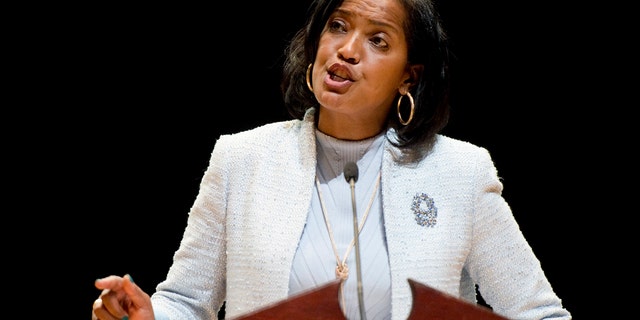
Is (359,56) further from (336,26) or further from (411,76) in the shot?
(411,76)

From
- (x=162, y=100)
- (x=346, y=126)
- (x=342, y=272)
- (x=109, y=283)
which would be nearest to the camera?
(x=109, y=283)

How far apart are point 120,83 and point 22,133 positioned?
1.04 ft

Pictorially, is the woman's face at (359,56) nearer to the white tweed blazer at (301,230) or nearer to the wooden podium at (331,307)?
the white tweed blazer at (301,230)

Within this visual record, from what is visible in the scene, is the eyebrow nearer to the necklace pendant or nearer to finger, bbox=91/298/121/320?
the necklace pendant

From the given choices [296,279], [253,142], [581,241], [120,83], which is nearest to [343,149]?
[253,142]

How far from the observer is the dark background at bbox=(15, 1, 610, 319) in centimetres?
281

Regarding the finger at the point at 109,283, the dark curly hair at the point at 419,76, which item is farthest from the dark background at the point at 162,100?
the finger at the point at 109,283

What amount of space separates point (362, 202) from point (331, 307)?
0.67 metres

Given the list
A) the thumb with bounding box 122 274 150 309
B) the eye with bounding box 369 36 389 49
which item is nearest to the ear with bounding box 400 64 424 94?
the eye with bounding box 369 36 389 49

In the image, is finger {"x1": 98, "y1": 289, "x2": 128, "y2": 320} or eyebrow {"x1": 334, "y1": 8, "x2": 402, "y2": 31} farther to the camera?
eyebrow {"x1": 334, "y1": 8, "x2": 402, "y2": 31}

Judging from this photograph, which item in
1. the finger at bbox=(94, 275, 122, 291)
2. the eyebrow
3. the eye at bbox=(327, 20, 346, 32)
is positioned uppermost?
the eyebrow

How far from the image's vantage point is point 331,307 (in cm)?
156

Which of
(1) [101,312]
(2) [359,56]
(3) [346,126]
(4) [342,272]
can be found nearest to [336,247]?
(4) [342,272]

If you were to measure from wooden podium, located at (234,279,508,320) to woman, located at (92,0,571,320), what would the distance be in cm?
46
